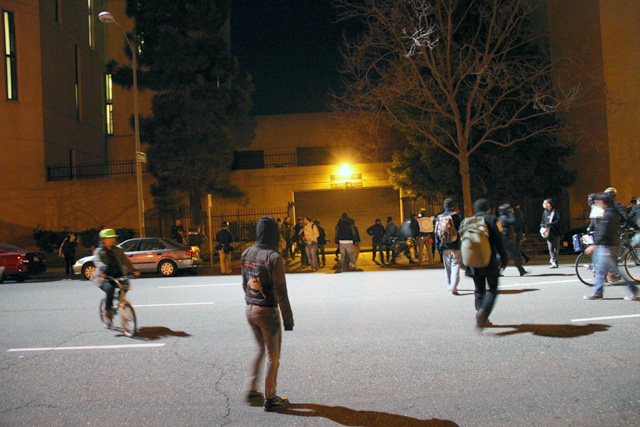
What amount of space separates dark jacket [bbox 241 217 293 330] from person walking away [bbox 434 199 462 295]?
219 inches

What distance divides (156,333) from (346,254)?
880cm

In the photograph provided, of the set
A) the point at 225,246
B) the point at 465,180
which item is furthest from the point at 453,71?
the point at 225,246

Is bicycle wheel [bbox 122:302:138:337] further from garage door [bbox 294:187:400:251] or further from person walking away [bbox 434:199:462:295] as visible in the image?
garage door [bbox 294:187:400:251]

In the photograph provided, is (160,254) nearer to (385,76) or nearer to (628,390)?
(385,76)

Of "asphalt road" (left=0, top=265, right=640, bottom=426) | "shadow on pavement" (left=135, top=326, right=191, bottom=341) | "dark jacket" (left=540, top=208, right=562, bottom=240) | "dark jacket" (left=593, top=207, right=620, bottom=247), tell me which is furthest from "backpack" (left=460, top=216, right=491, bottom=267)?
"dark jacket" (left=540, top=208, right=562, bottom=240)

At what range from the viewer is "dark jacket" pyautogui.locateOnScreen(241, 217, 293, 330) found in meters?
4.44

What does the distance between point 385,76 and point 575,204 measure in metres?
12.4

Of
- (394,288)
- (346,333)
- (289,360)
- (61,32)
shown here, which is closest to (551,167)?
(394,288)

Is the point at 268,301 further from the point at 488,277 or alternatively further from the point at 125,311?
the point at 125,311

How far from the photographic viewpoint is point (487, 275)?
6.83 metres

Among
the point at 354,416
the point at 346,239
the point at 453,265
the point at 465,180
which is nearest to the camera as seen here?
the point at 354,416

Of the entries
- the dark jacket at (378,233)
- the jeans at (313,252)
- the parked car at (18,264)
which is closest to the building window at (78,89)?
the parked car at (18,264)

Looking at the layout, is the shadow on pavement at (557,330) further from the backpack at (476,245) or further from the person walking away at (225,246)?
the person walking away at (225,246)

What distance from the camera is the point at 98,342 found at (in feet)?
24.3
